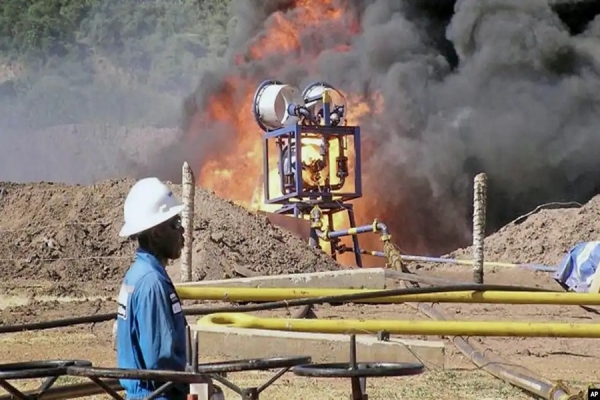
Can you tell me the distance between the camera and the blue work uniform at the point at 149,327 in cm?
425

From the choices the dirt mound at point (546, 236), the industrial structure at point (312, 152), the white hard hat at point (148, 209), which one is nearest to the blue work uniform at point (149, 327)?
the white hard hat at point (148, 209)

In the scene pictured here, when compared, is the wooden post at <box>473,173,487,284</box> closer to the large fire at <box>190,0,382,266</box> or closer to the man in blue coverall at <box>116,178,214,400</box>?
the man in blue coverall at <box>116,178,214,400</box>

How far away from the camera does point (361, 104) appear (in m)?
29.9

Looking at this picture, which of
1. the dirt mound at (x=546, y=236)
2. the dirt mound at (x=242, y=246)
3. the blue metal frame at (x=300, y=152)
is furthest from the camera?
the blue metal frame at (x=300, y=152)

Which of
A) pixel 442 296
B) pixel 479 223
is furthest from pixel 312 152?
pixel 442 296

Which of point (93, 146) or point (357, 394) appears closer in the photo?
point (357, 394)

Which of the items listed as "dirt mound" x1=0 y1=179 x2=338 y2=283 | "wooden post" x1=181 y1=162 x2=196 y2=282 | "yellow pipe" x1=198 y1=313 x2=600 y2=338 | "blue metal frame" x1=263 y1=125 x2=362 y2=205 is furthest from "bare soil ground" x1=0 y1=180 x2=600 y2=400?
"blue metal frame" x1=263 y1=125 x2=362 y2=205

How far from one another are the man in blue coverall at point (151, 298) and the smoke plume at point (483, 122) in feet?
76.9

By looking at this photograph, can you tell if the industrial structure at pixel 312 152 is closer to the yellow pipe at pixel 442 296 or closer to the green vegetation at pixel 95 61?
the yellow pipe at pixel 442 296

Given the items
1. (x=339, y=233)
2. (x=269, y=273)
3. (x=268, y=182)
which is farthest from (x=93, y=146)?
(x=269, y=273)

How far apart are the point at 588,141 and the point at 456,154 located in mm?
3356

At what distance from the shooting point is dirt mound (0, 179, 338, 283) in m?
17.3

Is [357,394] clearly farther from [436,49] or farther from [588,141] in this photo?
[436,49]

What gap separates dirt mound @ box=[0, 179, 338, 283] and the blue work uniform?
11357 millimetres
